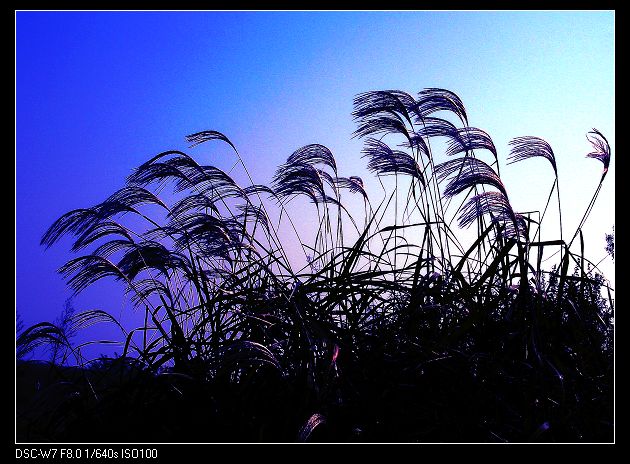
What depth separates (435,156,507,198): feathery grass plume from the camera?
9.85ft

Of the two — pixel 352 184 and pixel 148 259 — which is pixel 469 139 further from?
pixel 148 259

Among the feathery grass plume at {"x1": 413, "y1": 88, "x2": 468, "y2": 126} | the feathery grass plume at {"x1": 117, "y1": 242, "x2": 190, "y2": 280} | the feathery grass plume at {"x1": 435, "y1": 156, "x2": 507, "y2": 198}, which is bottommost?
the feathery grass plume at {"x1": 117, "y1": 242, "x2": 190, "y2": 280}

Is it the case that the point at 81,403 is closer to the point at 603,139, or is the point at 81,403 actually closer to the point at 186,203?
the point at 186,203

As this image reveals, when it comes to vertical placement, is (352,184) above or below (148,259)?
above

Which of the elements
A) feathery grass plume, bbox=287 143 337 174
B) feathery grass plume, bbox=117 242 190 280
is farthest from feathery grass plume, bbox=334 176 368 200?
feathery grass plume, bbox=117 242 190 280

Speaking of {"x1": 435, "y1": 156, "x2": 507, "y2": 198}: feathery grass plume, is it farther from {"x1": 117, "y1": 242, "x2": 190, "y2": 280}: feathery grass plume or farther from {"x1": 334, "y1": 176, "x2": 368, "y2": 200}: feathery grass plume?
{"x1": 117, "y1": 242, "x2": 190, "y2": 280}: feathery grass plume

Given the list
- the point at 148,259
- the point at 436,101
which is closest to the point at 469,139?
the point at 436,101

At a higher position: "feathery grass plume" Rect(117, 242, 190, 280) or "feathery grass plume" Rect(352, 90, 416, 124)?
"feathery grass plume" Rect(352, 90, 416, 124)

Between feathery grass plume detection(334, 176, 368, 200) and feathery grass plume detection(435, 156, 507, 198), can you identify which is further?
feathery grass plume detection(334, 176, 368, 200)

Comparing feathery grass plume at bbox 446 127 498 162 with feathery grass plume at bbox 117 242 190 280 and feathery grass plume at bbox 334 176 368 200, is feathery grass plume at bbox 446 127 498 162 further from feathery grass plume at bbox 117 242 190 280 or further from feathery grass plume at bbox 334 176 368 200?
feathery grass plume at bbox 117 242 190 280

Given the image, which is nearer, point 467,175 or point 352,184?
point 467,175

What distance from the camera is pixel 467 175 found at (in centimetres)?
304

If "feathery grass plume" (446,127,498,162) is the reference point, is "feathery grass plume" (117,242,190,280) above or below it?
below
